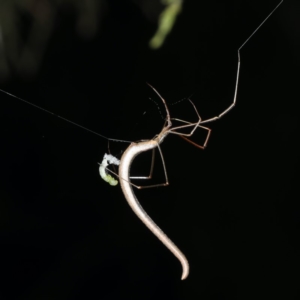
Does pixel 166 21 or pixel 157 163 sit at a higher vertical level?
pixel 166 21

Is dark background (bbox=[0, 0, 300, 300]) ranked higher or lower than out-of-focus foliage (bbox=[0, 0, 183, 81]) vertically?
lower

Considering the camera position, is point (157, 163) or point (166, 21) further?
point (157, 163)

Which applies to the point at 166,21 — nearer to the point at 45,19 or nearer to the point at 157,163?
the point at 45,19

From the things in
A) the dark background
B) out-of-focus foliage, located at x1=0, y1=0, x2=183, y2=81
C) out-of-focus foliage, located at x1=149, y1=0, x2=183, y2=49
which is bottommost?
the dark background

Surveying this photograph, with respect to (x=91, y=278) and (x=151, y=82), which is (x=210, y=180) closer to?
(x=151, y=82)

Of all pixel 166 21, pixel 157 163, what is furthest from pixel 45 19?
pixel 157 163
